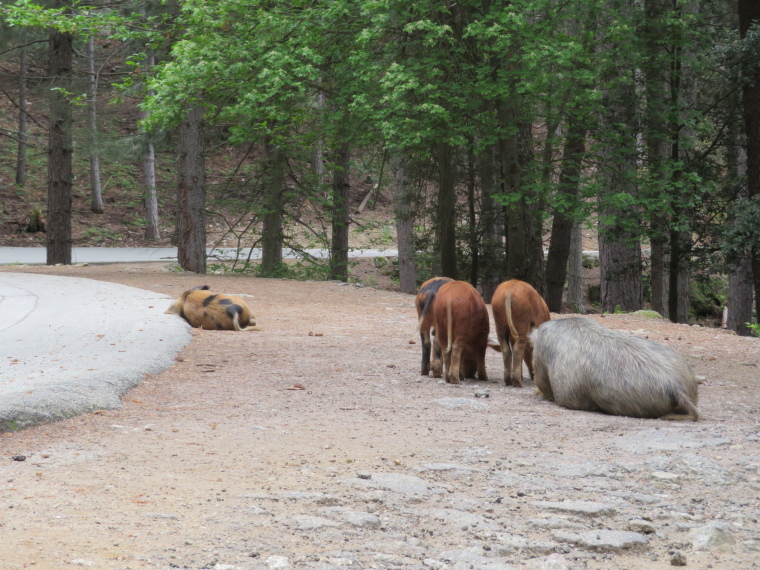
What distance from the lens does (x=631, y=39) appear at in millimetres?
16203

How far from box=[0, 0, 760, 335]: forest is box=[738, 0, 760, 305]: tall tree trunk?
0.03m

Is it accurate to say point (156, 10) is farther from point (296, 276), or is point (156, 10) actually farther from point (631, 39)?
point (631, 39)

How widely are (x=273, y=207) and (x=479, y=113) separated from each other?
942 cm

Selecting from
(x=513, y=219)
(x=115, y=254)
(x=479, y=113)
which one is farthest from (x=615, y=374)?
(x=115, y=254)

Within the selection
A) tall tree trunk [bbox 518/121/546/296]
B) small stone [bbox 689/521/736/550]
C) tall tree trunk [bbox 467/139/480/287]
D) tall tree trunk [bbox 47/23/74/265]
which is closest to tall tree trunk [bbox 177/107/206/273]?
tall tree trunk [bbox 47/23/74/265]

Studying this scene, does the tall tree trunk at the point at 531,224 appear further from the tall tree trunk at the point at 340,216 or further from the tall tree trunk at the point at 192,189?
the tall tree trunk at the point at 192,189

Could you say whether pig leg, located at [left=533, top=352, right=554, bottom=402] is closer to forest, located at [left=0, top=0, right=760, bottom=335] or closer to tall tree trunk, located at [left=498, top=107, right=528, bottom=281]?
forest, located at [left=0, top=0, right=760, bottom=335]

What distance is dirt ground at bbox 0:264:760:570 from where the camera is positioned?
3590 millimetres

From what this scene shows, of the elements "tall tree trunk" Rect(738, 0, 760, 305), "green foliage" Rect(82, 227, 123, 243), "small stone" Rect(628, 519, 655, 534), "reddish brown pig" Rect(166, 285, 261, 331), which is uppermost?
"tall tree trunk" Rect(738, 0, 760, 305)

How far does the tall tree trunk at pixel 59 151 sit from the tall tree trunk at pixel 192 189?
4.39m

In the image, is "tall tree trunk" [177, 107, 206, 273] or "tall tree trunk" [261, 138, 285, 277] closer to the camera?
"tall tree trunk" [177, 107, 206, 273]

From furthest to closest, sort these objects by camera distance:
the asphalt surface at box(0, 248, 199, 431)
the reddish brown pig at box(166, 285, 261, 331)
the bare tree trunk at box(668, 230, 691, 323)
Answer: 1. the bare tree trunk at box(668, 230, 691, 323)
2. the reddish brown pig at box(166, 285, 261, 331)
3. the asphalt surface at box(0, 248, 199, 431)

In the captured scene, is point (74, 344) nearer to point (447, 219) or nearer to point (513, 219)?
point (513, 219)

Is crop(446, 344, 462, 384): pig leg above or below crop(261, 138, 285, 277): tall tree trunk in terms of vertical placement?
below
